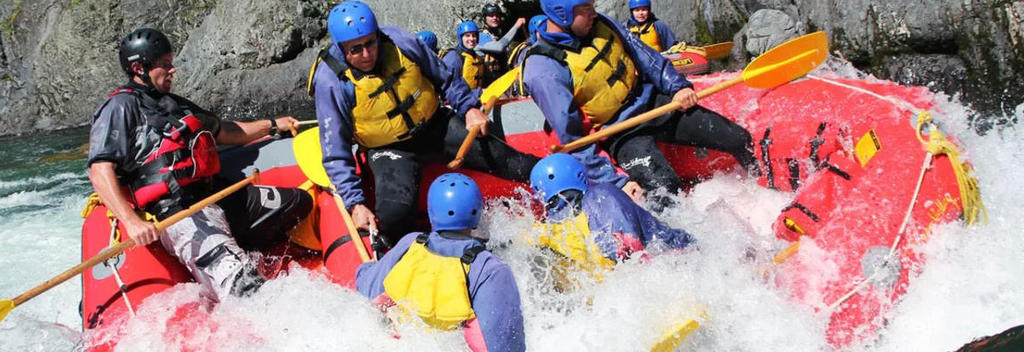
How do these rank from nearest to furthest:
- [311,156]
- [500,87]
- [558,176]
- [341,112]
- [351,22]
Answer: [558,176] → [351,22] → [341,112] → [311,156] → [500,87]

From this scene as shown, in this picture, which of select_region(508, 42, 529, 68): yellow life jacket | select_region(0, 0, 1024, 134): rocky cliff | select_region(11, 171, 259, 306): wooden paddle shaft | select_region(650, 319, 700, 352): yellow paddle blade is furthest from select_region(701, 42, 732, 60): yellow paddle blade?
select_region(650, 319, 700, 352): yellow paddle blade

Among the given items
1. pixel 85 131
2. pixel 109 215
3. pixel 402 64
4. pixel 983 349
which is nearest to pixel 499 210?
pixel 402 64

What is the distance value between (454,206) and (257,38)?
38.3ft

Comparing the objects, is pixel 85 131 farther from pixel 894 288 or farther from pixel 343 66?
pixel 894 288

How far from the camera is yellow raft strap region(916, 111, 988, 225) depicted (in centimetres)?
300

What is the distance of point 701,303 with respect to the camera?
9.45 feet

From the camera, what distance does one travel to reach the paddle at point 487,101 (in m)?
3.79

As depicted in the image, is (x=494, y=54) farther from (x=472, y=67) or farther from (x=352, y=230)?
(x=352, y=230)

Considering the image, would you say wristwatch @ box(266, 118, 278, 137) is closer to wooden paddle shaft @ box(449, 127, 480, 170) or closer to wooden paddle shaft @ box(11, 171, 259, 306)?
wooden paddle shaft @ box(11, 171, 259, 306)

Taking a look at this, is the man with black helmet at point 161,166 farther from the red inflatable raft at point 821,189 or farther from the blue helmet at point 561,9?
the blue helmet at point 561,9

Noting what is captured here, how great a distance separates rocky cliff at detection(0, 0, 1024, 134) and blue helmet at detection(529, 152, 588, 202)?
17.1 feet

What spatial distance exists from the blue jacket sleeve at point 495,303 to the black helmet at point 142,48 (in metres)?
1.76

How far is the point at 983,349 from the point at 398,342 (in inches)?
85.0

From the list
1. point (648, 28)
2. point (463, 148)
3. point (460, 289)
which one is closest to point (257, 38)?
point (648, 28)
